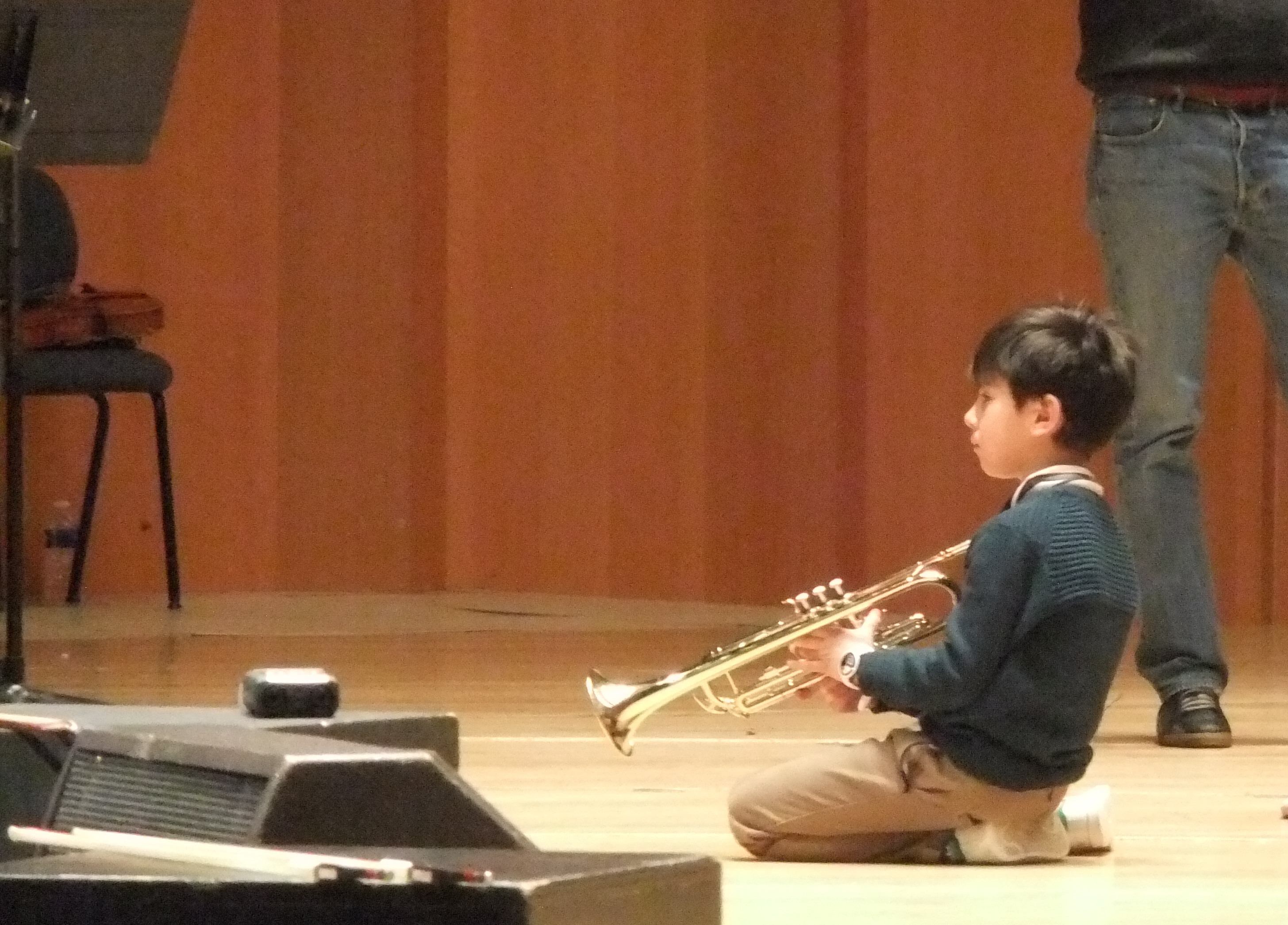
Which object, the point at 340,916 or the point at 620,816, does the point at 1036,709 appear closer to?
the point at 620,816

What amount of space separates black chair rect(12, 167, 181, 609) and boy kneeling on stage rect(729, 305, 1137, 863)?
3.01 meters

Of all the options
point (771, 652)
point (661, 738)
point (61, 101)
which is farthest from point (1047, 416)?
point (61, 101)

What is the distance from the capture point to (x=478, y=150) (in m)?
5.99

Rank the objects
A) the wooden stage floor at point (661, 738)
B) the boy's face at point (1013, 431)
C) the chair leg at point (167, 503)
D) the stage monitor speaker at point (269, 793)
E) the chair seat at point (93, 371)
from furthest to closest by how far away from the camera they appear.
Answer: the chair leg at point (167, 503)
the chair seat at point (93, 371)
the boy's face at point (1013, 431)
the wooden stage floor at point (661, 738)
the stage monitor speaker at point (269, 793)

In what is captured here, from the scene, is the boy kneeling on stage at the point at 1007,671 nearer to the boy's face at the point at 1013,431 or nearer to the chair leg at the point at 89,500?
the boy's face at the point at 1013,431

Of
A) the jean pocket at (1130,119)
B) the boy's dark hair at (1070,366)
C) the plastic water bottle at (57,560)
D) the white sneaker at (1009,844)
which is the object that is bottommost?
the white sneaker at (1009,844)

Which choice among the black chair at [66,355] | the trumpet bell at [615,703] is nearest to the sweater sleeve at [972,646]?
the trumpet bell at [615,703]

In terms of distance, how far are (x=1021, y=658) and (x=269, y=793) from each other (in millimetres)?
1075

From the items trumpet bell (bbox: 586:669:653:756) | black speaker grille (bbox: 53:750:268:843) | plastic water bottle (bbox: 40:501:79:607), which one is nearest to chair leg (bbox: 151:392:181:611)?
plastic water bottle (bbox: 40:501:79:607)

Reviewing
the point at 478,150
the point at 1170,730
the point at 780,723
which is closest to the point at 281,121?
the point at 478,150

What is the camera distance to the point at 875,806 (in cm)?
236

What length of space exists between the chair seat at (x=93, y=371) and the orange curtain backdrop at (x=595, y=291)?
0.66 meters

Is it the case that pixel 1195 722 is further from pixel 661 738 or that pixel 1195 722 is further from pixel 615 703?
pixel 615 703

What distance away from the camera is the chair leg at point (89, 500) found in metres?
5.48
